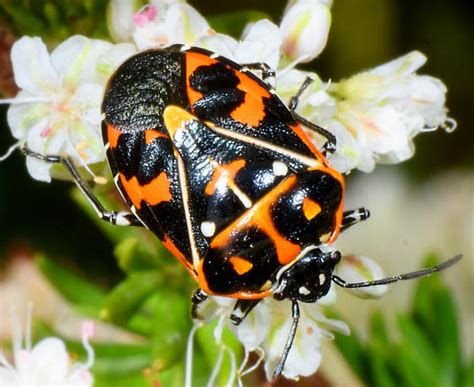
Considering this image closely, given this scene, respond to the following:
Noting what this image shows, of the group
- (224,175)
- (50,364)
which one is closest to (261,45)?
(224,175)

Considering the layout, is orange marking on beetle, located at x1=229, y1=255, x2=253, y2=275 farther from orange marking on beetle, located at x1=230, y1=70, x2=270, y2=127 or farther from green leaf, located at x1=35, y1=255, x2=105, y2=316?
→ green leaf, located at x1=35, y1=255, x2=105, y2=316

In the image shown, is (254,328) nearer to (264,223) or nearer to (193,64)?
(264,223)

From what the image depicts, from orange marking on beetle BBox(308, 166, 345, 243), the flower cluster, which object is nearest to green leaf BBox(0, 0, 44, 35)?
the flower cluster

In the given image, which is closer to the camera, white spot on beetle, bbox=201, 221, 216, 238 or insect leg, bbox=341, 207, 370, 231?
white spot on beetle, bbox=201, 221, 216, 238

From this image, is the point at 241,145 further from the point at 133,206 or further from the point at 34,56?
the point at 34,56

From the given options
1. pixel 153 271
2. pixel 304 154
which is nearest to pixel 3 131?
pixel 153 271

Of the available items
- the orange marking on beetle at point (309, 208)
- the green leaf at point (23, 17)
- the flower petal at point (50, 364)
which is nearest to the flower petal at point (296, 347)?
the orange marking on beetle at point (309, 208)
